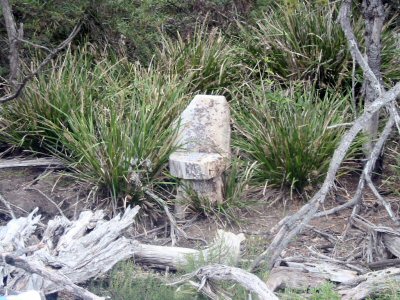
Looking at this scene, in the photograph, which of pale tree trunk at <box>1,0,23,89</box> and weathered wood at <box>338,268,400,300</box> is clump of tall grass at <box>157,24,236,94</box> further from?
weathered wood at <box>338,268,400,300</box>

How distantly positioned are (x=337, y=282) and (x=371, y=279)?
1.11 ft

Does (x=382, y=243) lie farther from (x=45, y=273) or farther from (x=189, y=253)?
(x=45, y=273)

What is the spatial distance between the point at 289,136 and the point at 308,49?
1.96m

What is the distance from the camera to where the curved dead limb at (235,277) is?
525cm

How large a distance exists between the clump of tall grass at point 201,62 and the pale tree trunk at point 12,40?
1.73 metres

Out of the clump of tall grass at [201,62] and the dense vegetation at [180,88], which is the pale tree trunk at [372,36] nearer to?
the dense vegetation at [180,88]

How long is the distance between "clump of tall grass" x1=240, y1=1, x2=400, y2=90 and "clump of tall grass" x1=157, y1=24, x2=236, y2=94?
30 centimetres

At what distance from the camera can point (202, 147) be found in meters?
8.16

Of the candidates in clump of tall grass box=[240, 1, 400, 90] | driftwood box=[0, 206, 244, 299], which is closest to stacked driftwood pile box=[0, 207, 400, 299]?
driftwood box=[0, 206, 244, 299]

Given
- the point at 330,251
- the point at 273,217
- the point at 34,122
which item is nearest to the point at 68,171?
the point at 34,122

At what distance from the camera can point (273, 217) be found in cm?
827

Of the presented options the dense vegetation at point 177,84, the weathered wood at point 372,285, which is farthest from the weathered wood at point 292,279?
the dense vegetation at point 177,84

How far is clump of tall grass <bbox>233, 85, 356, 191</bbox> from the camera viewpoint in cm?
838

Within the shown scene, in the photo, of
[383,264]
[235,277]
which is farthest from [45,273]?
[383,264]
